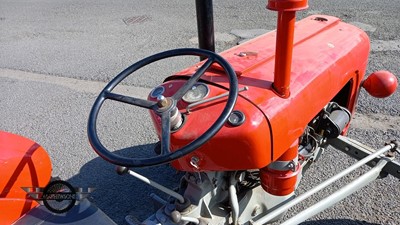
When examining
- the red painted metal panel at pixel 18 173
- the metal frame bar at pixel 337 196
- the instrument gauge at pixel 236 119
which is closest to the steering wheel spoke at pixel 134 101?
the instrument gauge at pixel 236 119

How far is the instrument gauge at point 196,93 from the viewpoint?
5.12ft

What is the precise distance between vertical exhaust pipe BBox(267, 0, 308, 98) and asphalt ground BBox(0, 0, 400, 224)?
1190 mm

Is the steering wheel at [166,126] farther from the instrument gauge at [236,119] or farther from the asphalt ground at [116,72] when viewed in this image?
the asphalt ground at [116,72]

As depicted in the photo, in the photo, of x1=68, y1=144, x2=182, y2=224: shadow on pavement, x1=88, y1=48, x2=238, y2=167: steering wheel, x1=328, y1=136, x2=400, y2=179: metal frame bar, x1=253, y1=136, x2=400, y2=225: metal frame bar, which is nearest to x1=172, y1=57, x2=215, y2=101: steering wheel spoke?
x1=88, y1=48, x2=238, y2=167: steering wheel

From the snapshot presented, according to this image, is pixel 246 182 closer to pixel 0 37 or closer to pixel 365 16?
pixel 365 16

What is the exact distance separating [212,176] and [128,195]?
1.09 meters

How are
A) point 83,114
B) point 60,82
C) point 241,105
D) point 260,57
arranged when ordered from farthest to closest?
point 60,82
point 83,114
point 260,57
point 241,105

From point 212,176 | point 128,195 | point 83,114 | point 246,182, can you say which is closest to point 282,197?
point 246,182

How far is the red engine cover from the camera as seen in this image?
1462mm

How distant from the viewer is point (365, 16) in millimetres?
5320

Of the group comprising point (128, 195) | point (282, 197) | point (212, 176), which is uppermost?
point (212, 176)

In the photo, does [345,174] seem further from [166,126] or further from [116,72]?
[116,72]

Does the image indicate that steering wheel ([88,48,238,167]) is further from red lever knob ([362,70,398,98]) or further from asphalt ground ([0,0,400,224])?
asphalt ground ([0,0,400,224])

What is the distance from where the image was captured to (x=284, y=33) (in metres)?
1.40
